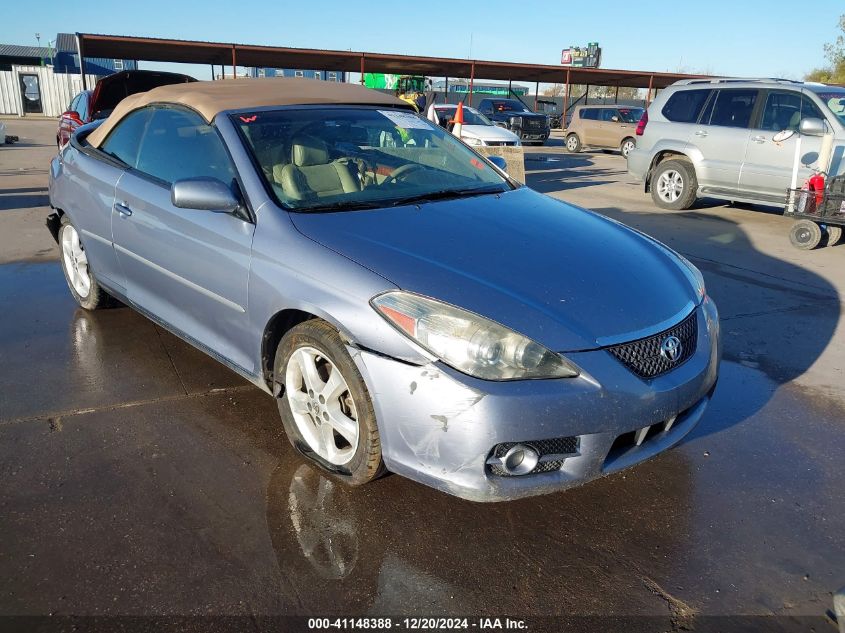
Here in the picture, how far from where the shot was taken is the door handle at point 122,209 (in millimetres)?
3994

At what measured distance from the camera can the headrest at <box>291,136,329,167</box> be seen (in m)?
3.47

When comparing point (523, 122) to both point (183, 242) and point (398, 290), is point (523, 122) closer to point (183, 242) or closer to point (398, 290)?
point (183, 242)

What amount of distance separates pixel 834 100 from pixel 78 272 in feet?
29.0

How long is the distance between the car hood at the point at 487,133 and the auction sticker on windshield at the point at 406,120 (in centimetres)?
1085

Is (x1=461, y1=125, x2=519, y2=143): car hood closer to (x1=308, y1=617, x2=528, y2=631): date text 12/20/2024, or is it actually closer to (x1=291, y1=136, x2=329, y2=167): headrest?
(x1=291, y1=136, x2=329, y2=167): headrest

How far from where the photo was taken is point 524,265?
2.84 metres

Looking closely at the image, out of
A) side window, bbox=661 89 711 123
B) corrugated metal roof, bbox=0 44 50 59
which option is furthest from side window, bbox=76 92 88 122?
corrugated metal roof, bbox=0 44 50 59

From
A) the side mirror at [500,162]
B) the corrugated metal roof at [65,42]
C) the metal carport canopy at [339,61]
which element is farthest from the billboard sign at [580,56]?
the side mirror at [500,162]

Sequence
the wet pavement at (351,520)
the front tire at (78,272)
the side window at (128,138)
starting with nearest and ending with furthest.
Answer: the wet pavement at (351,520)
the side window at (128,138)
the front tire at (78,272)

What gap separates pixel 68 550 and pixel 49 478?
1.89ft

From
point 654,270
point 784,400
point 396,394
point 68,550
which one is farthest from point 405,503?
point 784,400

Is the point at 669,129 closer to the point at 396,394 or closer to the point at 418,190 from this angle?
the point at 418,190

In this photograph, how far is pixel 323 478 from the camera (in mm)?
3076

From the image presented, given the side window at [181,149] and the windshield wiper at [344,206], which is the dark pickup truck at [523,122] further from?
the windshield wiper at [344,206]
